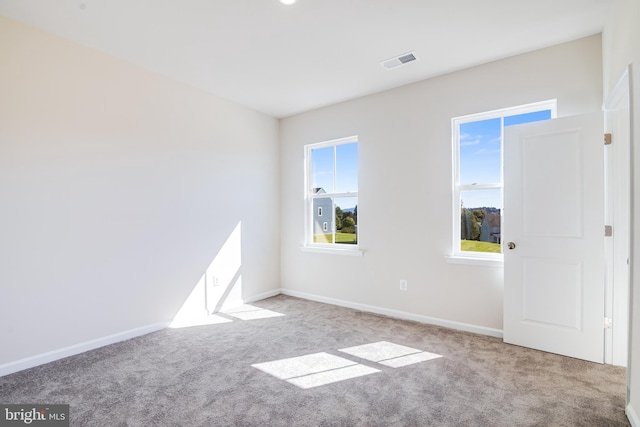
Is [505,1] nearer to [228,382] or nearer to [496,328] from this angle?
[496,328]

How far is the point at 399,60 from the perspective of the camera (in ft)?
10.2

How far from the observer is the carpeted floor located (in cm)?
191

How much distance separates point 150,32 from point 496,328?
419 cm

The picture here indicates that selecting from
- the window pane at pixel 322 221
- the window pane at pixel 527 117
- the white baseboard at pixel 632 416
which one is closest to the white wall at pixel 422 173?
the window pane at pixel 527 117

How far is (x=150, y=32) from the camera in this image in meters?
2.61

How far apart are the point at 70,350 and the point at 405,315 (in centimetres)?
335

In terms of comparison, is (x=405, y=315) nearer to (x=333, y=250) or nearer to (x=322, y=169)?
(x=333, y=250)

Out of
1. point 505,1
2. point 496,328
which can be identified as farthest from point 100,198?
point 496,328

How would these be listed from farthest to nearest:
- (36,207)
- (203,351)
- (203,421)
→ 1. (203,351)
2. (36,207)
3. (203,421)

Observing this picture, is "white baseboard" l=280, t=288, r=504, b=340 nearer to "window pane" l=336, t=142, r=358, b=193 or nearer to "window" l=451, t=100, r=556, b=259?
"window" l=451, t=100, r=556, b=259

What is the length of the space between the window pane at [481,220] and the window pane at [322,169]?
184cm

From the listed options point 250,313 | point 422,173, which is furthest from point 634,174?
point 250,313

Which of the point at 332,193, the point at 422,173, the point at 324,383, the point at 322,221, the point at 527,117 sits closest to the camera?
the point at 324,383

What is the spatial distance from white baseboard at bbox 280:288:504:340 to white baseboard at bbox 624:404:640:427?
4.01 feet
